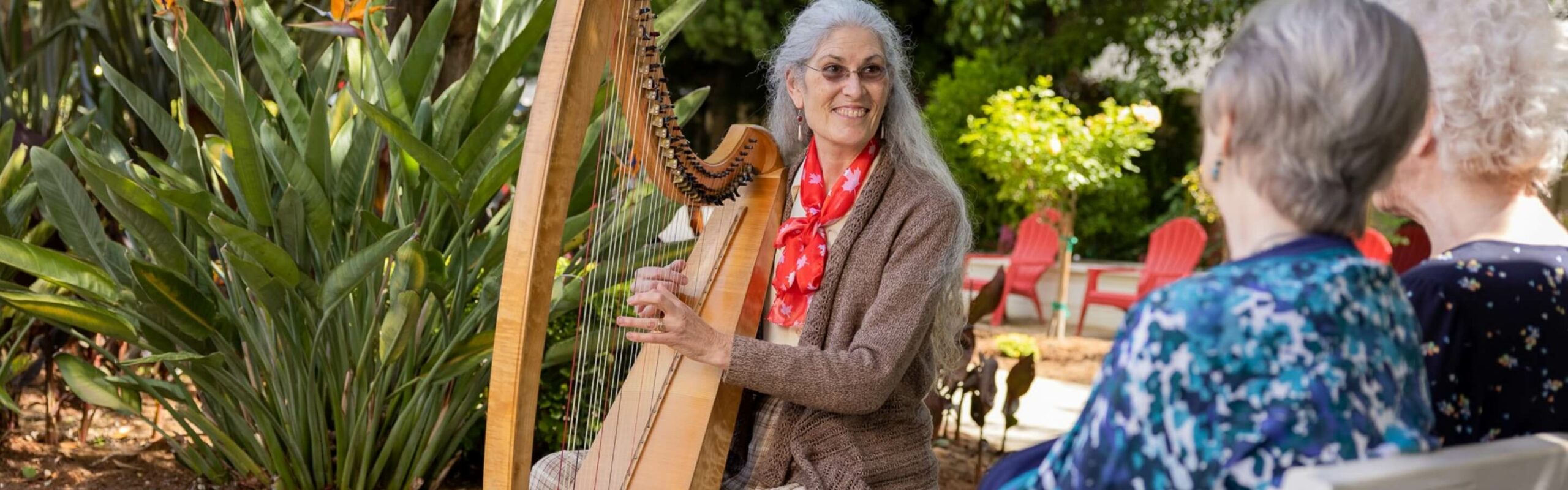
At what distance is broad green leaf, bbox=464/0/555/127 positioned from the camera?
2.50m

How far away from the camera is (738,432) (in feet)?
7.02

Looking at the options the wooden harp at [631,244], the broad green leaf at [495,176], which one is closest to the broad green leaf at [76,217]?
the broad green leaf at [495,176]

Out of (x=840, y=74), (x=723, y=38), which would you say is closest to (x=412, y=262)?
(x=840, y=74)

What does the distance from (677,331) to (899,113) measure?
0.58 meters

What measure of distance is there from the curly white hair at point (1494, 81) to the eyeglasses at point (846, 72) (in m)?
0.83

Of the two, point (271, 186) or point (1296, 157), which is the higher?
point (1296, 157)

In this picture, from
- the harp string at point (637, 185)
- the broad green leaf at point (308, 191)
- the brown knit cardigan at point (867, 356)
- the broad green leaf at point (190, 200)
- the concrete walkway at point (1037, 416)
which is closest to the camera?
the harp string at point (637, 185)

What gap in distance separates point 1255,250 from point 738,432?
118cm

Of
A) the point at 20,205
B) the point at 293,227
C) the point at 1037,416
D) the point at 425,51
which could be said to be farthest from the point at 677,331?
the point at 1037,416

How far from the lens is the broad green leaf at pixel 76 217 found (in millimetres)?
2590

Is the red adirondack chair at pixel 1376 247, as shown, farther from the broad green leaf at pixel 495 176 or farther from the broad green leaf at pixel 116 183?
the broad green leaf at pixel 116 183

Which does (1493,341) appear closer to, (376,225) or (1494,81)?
(1494,81)

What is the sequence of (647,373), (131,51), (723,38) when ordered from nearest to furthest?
1. (647,373)
2. (131,51)
3. (723,38)

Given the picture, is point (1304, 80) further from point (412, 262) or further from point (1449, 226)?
point (412, 262)
